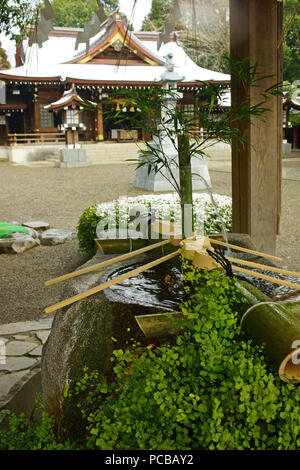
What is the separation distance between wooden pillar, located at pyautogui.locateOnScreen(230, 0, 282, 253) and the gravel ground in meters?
1.63

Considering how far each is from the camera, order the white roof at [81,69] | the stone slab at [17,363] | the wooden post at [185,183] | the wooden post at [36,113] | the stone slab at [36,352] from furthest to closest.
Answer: the wooden post at [36,113]
the white roof at [81,69]
the stone slab at [36,352]
the stone slab at [17,363]
the wooden post at [185,183]

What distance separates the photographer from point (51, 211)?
10492 mm

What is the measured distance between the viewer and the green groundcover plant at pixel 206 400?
127 cm

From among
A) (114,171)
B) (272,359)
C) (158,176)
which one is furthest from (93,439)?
(114,171)

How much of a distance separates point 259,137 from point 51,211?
755 centimetres

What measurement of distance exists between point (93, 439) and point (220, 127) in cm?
121

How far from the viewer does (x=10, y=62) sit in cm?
3622

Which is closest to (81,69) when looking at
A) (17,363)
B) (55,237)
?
(55,237)

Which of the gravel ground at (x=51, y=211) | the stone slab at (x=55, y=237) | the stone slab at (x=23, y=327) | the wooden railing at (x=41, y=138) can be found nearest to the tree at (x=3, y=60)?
the wooden railing at (x=41, y=138)

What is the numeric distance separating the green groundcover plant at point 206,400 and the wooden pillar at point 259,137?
2.20m

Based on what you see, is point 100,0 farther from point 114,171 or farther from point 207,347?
point 114,171

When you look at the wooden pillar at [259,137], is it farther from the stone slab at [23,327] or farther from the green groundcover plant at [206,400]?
the green groundcover plant at [206,400]

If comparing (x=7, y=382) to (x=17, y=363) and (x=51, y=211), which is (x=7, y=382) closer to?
(x=17, y=363)

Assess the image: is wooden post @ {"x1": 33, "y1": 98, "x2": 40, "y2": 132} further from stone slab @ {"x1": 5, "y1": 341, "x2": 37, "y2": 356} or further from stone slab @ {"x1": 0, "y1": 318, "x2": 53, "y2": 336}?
stone slab @ {"x1": 5, "y1": 341, "x2": 37, "y2": 356}
